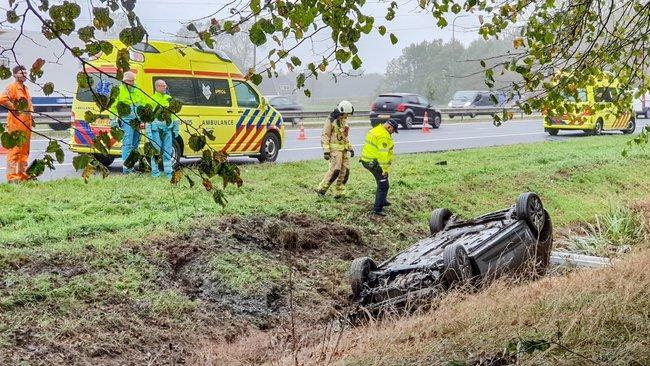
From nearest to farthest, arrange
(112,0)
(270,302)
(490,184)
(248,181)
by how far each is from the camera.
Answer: (112,0)
(270,302)
(248,181)
(490,184)

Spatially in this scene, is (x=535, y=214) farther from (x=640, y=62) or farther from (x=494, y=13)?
(x=494, y=13)

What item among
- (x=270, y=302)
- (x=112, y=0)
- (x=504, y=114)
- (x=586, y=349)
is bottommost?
(x=270, y=302)

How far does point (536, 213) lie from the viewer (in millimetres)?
8414

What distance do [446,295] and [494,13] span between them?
Result: 2.49 metres

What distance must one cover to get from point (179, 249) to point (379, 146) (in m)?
3.41

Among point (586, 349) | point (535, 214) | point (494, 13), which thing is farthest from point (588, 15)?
point (586, 349)

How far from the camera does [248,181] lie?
12.5 m

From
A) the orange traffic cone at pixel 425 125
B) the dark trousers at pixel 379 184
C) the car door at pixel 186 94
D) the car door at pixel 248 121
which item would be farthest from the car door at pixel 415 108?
the dark trousers at pixel 379 184

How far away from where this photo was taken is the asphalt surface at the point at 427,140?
16.9 m

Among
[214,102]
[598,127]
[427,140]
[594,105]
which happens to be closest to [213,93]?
[214,102]

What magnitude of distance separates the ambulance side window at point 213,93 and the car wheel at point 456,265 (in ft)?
25.6

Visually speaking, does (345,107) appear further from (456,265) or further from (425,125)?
(425,125)

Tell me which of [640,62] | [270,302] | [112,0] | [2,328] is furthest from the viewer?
[270,302]

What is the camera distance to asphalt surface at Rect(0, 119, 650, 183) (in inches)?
665
